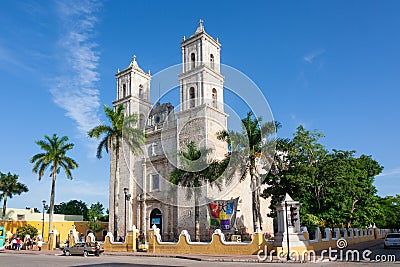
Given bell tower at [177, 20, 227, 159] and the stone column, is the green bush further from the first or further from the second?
the stone column

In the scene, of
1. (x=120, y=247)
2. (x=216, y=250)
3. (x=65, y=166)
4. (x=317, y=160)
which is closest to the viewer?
(x=216, y=250)

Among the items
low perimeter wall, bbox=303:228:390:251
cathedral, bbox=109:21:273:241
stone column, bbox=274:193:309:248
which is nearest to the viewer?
stone column, bbox=274:193:309:248

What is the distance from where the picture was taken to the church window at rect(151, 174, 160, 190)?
134 ft

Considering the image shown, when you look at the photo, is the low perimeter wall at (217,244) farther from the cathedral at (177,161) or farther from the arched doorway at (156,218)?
the arched doorway at (156,218)

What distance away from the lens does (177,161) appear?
114 feet

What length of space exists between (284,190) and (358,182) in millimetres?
8298

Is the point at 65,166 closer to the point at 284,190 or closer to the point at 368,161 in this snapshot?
the point at 284,190

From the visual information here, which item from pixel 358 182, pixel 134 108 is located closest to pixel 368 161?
pixel 358 182

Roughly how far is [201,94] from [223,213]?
476 inches

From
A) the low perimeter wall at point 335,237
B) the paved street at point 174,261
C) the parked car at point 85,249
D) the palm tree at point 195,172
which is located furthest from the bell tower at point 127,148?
the low perimeter wall at point 335,237

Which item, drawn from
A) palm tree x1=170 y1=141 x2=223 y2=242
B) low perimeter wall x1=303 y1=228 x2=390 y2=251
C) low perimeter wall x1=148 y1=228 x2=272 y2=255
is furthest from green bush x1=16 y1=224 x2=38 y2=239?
low perimeter wall x1=303 y1=228 x2=390 y2=251

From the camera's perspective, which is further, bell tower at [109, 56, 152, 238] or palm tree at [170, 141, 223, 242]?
bell tower at [109, 56, 152, 238]

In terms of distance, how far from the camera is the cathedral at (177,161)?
3503 centimetres

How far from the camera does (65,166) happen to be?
3812 centimetres
